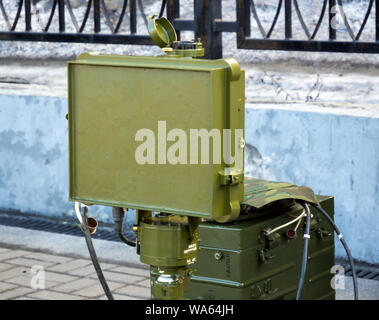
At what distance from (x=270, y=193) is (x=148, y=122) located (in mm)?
917

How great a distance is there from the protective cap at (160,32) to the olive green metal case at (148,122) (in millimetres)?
178

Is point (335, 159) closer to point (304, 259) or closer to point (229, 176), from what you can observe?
point (304, 259)

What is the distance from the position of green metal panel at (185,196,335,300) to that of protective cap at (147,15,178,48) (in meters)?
0.93

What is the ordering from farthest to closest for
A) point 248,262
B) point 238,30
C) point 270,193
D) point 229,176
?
point 238,30
point 248,262
point 270,193
point 229,176

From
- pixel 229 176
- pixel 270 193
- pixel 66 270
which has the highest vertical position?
pixel 229 176

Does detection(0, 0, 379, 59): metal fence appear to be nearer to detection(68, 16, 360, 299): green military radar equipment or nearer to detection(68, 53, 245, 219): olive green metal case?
detection(68, 16, 360, 299): green military radar equipment

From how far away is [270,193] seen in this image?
3256mm

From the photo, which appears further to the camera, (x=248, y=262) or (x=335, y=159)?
(x=335, y=159)

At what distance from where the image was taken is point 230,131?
7.98 feet

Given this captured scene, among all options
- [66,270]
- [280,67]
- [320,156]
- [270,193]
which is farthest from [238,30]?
[270,193]

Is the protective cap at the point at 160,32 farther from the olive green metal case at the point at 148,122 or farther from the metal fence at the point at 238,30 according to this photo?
the metal fence at the point at 238,30

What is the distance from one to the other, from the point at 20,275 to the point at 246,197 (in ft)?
6.89

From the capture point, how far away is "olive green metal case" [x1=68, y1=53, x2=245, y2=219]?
2.41 metres
